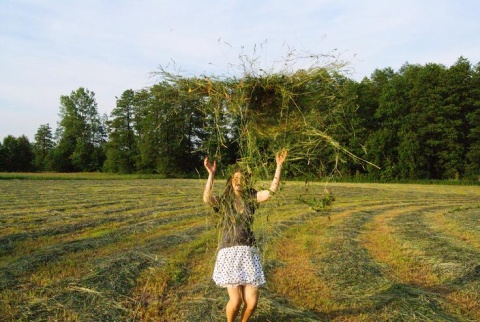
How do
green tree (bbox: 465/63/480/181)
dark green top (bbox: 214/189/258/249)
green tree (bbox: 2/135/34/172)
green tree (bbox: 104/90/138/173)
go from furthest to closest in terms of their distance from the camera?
green tree (bbox: 2/135/34/172) < green tree (bbox: 104/90/138/173) < green tree (bbox: 465/63/480/181) < dark green top (bbox: 214/189/258/249)

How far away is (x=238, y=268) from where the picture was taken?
14.0 ft

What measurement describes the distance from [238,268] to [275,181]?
98 cm

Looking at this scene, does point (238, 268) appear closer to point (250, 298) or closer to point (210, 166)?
point (250, 298)

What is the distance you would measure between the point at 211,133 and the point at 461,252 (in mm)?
6161

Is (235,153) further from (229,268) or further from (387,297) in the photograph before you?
(387,297)

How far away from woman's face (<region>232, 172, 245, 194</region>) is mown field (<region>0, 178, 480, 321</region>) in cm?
40

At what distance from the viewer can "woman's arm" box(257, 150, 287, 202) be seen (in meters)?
4.49

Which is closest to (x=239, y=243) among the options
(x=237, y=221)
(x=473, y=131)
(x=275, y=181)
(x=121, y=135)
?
(x=237, y=221)

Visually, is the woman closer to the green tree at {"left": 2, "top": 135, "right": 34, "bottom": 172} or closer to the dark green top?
the dark green top

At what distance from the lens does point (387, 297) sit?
5.55m

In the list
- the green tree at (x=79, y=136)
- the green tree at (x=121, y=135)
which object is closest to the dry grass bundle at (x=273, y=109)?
the green tree at (x=121, y=135)

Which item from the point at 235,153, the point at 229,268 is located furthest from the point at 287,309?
the point at 235,153

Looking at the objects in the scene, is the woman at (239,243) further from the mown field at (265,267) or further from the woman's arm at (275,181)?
the mown field at (265,267)

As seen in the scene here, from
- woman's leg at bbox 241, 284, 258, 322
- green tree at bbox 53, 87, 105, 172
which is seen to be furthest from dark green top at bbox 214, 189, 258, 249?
green tree at bbox 53, 87, 105, 172
